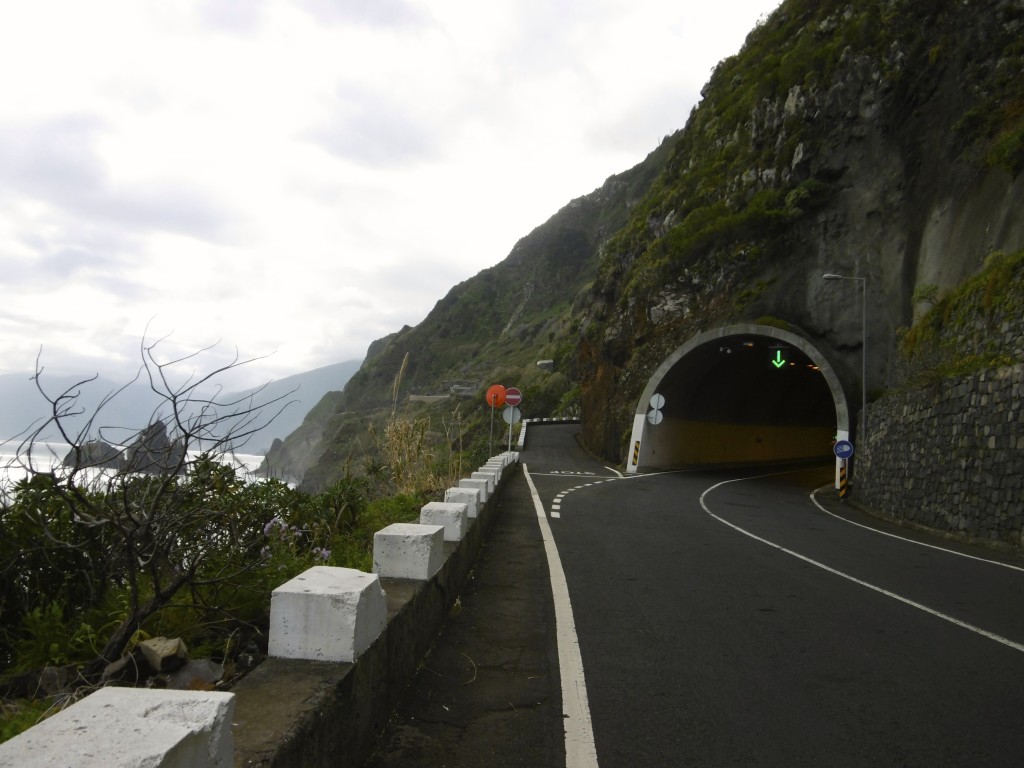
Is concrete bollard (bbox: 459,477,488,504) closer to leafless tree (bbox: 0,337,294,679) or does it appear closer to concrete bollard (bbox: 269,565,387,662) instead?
leafless tree (bbox: 0,337,294,679)

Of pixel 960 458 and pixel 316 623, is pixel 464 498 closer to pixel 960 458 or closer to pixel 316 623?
pixel 316 623

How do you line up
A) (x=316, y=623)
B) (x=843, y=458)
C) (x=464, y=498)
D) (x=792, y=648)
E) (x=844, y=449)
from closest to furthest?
(x=316, y=623)
(x=792, y=648)
(x=464, y=498)
(x=844, y=449)
(x=843, y=458)

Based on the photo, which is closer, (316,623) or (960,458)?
(316,623)

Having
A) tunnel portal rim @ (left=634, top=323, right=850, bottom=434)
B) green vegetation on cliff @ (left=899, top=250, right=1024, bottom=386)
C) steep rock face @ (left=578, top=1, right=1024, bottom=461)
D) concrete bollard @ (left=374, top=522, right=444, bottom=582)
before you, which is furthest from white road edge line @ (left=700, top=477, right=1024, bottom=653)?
tunnel portal rim @ (left=634, top=323, right=850, bottom=434)

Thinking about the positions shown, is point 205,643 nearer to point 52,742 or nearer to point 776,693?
point 52,742

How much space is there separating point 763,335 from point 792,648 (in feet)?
84.4

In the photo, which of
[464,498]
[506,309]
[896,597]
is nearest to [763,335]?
[896,597]

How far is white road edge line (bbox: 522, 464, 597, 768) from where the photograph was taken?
3.78 meters

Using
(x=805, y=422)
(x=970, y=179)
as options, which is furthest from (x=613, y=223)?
(x=970, y=179)

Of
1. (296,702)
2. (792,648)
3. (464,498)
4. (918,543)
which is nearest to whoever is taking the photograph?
(296,702)

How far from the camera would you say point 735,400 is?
38844 millimetres

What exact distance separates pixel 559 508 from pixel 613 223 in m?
112

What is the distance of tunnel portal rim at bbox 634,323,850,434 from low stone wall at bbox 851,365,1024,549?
640 centimetres

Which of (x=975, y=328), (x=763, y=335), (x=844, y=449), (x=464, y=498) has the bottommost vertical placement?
(x=844, y=449)
